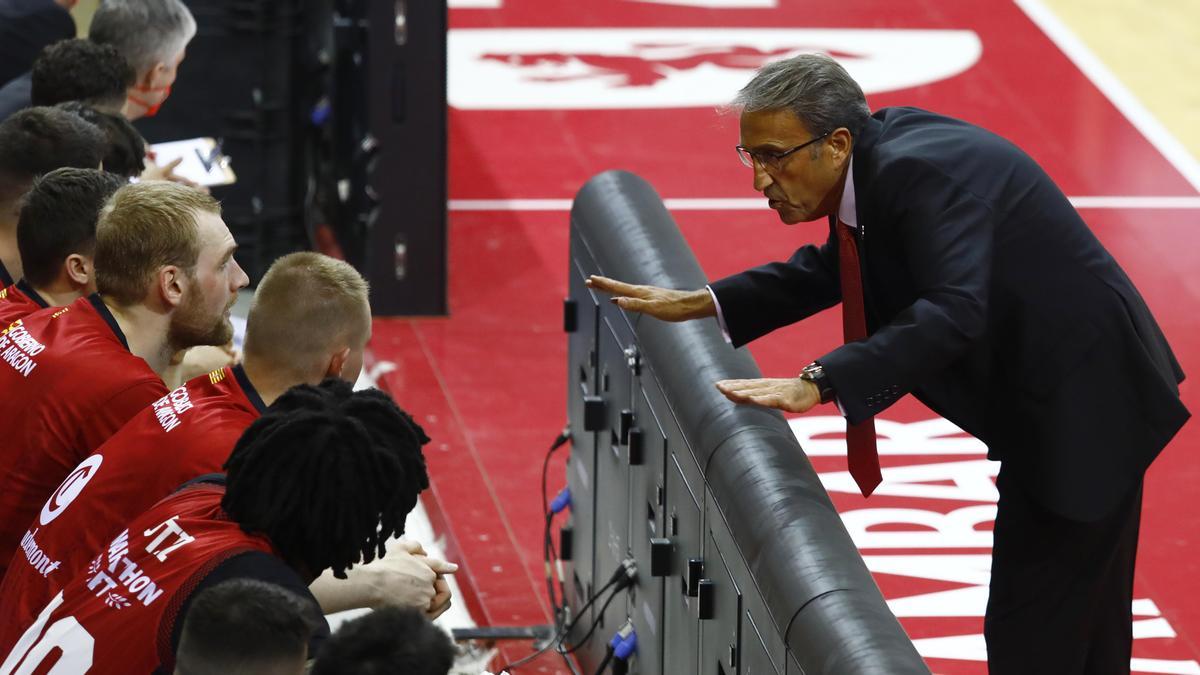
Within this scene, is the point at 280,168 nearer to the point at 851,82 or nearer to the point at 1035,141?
the point at 1035,141

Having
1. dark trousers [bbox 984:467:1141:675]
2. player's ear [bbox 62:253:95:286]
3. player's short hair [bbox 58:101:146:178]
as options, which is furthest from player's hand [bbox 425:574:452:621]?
player's short hair [bbox 58:101:146:178]

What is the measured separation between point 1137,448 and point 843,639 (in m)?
1.02

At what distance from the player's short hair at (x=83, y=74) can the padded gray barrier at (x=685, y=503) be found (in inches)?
59.3

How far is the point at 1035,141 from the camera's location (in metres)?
9.82

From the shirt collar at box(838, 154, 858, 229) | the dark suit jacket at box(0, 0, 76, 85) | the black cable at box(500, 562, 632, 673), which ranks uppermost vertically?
the shirt collar at box(838, 154, 858, 229)

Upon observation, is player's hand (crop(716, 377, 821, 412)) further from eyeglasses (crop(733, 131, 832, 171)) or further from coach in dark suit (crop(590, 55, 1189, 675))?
eyeglasses (crop(733, 131, 832, 171))

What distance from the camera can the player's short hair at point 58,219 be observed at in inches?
170

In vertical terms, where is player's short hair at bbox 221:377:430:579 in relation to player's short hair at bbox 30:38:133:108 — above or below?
above

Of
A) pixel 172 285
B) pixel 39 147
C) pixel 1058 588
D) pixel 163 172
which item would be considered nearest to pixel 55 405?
pixel 172 285

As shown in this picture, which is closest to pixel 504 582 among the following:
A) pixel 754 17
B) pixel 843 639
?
pixel 843 639

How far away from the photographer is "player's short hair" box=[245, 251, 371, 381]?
3.62 meters

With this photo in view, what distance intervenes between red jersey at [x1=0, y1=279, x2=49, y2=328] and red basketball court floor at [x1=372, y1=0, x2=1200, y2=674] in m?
1.57

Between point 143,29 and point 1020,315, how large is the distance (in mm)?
3621

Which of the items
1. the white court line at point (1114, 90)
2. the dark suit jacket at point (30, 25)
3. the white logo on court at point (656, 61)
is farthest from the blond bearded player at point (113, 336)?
the white court line at point (1114, 90)
